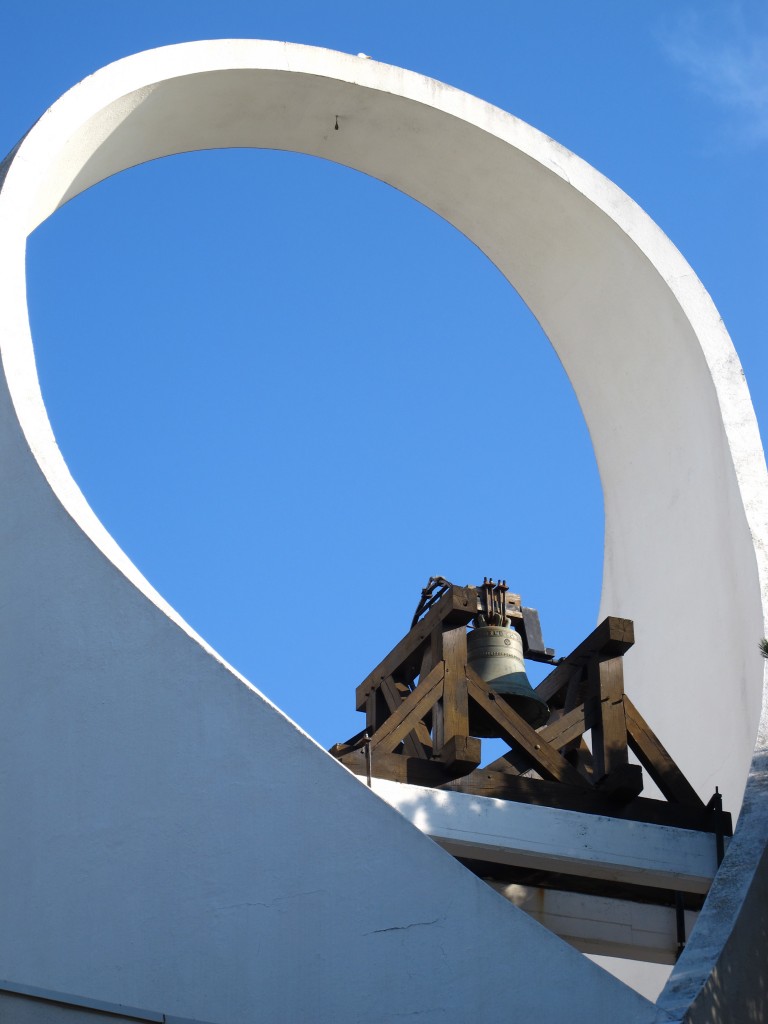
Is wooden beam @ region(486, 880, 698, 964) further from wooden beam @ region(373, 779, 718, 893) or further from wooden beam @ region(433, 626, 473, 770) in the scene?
wooden beam @ region(433, 626, 473, 770)

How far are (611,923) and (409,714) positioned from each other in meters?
1.32

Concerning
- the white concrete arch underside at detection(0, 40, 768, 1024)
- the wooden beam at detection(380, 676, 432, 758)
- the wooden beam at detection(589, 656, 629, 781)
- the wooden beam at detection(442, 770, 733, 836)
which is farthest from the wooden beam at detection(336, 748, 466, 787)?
the white concrete arch underside at detection(0, 40, 768, 1024)

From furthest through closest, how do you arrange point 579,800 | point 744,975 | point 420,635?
point 420,635 → point 579,800 → point 744,975

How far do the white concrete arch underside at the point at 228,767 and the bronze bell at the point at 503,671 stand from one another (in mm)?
938

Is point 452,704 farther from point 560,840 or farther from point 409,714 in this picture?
point 560,840

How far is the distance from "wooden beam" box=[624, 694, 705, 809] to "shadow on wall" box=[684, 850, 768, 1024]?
1.23 metres

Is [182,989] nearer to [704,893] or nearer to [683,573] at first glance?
[704,893]

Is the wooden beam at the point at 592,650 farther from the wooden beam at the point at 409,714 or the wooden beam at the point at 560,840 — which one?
the wooden beam at the point at 560,840

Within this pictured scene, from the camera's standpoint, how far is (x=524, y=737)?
7457mm

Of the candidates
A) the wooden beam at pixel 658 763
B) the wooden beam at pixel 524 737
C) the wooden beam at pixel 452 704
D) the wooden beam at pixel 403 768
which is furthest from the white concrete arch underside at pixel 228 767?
the wooden beam at pixel 452 704

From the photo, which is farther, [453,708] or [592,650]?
[592,650]

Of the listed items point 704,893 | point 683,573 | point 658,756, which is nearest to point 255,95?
point 683,573

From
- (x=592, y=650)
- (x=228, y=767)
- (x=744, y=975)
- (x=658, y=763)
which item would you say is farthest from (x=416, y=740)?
(x=744, y=975)

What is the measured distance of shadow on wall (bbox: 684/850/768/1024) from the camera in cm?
562
